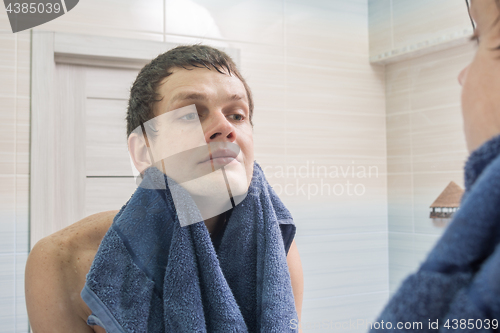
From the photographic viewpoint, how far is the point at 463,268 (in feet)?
0.53

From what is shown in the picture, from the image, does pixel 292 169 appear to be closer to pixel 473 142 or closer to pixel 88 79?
pixel 88 79

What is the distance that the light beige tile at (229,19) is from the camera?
47.8 inches

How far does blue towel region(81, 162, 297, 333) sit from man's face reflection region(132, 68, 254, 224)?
0.04 meters

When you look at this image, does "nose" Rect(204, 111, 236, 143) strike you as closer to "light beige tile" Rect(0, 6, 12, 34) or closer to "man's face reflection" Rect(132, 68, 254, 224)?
"man's face reflection" Rect(132, 68, 254, 224)

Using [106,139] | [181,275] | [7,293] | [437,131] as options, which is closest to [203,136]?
[181,275]

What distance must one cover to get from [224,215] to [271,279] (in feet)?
0.37

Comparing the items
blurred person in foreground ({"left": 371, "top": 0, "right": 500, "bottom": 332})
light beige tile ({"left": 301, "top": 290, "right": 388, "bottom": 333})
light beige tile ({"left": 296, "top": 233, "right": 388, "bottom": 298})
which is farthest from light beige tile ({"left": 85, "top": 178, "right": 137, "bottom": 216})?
blurred person in foreground ({"left": 371, "top": 0, "right": 500, "bottom": 332})

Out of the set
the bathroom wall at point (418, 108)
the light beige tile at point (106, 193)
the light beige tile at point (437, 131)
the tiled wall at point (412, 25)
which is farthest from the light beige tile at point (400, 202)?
the light beige tile at point (106, 193)

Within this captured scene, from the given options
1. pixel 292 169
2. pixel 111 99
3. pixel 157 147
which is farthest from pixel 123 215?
pixel 292 169

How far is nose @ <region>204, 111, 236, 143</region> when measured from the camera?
0.46m

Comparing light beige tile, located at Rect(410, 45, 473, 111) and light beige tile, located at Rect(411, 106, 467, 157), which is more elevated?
light beige tile, located at Rect(410, 45, 473, 111)

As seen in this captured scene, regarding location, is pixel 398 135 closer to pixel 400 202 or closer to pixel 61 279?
pixel 400 202

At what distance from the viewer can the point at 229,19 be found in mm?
1278

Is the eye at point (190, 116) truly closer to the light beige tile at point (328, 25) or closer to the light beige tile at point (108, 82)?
the light beige tile at point (108, 82)
